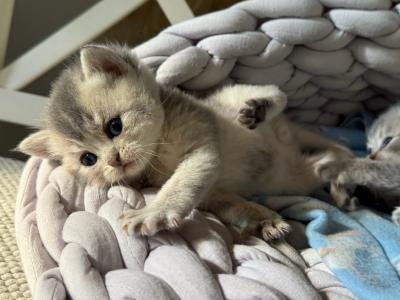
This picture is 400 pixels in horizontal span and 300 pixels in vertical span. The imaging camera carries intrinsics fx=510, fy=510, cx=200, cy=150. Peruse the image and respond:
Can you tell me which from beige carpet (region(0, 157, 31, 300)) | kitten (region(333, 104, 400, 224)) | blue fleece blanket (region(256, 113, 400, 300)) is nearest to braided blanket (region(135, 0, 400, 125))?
kitten (region(333, 104, 400, 224))

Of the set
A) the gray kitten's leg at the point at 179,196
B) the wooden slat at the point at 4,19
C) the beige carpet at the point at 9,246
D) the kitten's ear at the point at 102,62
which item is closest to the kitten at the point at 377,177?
the gray kitten's leg at the point at 179,196

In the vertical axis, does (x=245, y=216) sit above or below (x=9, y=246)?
below

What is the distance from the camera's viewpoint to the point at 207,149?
975 millimetres

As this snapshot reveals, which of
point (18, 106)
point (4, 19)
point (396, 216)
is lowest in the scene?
point (396, 216)

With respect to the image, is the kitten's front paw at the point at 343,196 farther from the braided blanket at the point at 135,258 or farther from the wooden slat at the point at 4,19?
the wooden slat at the point at 4,19

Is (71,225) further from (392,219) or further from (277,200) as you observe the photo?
(392,219)

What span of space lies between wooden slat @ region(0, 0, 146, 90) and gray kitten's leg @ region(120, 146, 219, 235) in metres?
0.57

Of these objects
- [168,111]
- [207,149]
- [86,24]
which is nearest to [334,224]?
[207,149]

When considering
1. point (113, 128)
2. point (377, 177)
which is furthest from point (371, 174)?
point (113, 128)

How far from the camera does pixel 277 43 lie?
1.15 metres

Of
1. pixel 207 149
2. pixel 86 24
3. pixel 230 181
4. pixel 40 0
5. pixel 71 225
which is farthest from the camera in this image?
pixel 40 0

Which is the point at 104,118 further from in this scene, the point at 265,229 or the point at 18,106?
the point at 18,106

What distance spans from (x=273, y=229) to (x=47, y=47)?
0.83m

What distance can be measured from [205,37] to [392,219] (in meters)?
0.57
